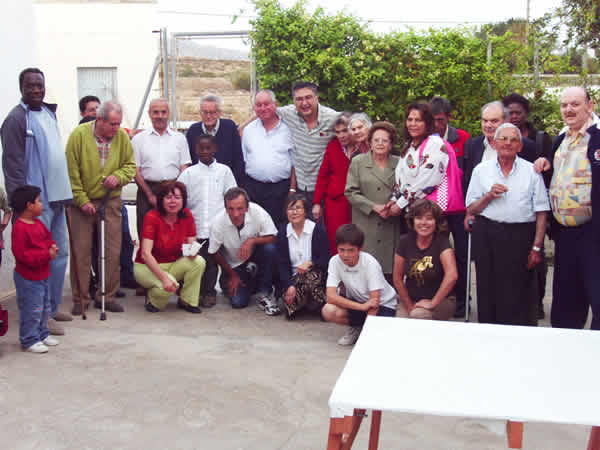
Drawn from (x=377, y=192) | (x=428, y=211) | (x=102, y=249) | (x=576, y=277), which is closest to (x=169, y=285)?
(x=102, y=249)

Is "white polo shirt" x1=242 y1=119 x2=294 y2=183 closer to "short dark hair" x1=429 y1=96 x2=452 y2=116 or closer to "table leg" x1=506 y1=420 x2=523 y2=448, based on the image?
"short dark hair" x1=429 y1=96 x2=452 y2=116

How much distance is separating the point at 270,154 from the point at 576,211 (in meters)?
2.73

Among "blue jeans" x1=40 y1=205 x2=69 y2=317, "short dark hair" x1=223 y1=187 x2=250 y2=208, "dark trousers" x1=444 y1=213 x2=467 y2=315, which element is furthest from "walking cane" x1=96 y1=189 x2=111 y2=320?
"dark trousers" x1=444 y1=213 x2=467 y2=315

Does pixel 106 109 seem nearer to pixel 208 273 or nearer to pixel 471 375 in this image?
pixel 208 273

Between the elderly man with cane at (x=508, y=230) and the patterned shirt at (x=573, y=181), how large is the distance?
336 millimetres

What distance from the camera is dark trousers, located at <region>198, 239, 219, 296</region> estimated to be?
575 cm

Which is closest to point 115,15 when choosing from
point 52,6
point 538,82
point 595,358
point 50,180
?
point 52,6

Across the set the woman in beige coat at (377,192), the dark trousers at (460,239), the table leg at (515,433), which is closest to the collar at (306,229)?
the woman in beige coat at (377,192)

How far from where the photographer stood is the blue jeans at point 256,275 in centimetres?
556

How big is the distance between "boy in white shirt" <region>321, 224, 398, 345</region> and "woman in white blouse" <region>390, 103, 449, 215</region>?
60 centimetres

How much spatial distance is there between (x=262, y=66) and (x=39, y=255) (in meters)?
4.22

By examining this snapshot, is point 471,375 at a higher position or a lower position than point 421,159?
lower

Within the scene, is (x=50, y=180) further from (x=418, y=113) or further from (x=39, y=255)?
(x=418, y=113)

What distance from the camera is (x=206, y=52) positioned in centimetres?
1054
